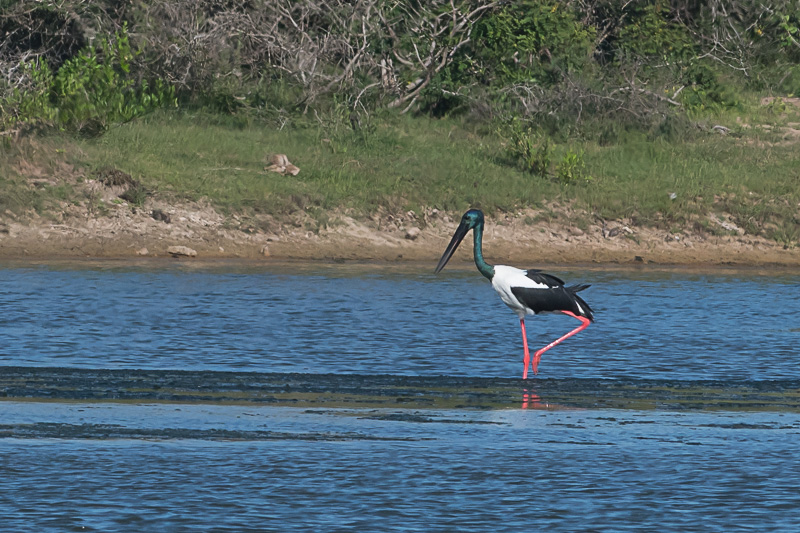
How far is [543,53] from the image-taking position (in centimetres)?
2197

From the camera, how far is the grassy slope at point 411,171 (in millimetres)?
18078

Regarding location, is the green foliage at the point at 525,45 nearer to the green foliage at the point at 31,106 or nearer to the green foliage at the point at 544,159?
the green foliage at the point at 544,159

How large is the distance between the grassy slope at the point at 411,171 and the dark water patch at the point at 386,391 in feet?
27.5

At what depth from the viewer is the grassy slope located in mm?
18078

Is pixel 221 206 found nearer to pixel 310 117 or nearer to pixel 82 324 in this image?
pixel 310 117

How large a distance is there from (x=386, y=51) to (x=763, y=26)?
20.7 ft

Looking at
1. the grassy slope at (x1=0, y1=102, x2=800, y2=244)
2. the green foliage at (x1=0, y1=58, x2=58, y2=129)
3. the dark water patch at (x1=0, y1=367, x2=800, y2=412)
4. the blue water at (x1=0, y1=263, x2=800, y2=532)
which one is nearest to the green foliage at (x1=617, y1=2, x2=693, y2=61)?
the grassy slope at (x1=0, y1=102, x2=800, y2=244)

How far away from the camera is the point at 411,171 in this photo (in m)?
19.0

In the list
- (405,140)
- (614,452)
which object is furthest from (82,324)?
(405,140)

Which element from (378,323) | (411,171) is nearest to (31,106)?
(411,171)

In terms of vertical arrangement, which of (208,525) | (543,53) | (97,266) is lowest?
(97,266)

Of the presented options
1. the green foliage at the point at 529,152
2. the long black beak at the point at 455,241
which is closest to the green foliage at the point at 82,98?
the green foliage at the point at 529,152

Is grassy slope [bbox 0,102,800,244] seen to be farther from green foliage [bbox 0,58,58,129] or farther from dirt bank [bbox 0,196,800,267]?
green foliage [bbox 0,58,58,129]

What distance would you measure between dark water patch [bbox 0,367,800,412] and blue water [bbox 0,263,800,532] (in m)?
0.21
